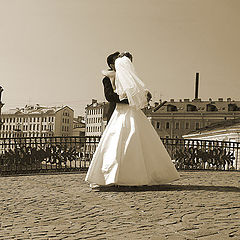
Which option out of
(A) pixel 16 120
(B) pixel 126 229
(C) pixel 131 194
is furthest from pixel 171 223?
(A) pixel 16 120

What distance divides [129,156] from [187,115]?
85822 millimetres

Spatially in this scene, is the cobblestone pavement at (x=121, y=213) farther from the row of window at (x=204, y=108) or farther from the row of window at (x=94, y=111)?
the row of window at (x=94, y=111)

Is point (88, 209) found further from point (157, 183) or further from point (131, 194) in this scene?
point (157, 183)

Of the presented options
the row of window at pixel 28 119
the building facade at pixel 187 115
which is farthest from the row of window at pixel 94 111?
the building facade at pixel 187 115

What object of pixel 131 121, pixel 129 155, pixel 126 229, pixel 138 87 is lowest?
pixel 126 229

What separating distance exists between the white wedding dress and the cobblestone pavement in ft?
0.79

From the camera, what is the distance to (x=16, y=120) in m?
160

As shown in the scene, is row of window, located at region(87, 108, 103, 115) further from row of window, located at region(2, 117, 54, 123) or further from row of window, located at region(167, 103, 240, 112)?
row of window, located at region(167, 103, 240, 112)

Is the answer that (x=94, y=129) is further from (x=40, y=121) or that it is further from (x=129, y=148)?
(x=129, y=148)

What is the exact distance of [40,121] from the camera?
15175cm

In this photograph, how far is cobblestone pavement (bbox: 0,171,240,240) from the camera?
15.3 ft

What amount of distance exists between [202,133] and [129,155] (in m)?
29.9

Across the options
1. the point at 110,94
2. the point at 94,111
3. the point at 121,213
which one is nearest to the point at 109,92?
the point at 110,94

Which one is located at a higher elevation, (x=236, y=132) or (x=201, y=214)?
(x=236, y=132)
